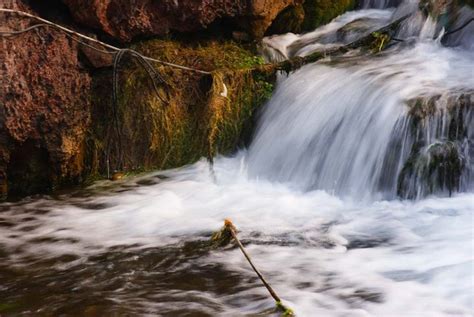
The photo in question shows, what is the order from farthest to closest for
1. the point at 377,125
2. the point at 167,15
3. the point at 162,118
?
the point at 167,15, the point at 162,118, the point at 377,125

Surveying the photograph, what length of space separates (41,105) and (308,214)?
245 centimetres

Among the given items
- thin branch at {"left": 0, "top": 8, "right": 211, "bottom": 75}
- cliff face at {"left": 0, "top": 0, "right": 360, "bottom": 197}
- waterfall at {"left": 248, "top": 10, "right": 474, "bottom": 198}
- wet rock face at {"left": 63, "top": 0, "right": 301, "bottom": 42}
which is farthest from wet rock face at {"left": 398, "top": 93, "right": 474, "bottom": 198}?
wet rock face at {"left": 63, "top": 0, "right": 301, "bottom": 42}

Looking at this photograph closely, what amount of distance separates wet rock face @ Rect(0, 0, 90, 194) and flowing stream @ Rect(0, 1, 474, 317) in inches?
13.2

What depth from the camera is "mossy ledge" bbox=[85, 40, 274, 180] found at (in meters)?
6.20

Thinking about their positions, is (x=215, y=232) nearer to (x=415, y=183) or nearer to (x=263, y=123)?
(x=415, y=183)

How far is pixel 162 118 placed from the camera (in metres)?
6.23

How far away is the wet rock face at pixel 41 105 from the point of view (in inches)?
214

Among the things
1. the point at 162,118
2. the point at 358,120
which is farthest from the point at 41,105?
the point at 358,120

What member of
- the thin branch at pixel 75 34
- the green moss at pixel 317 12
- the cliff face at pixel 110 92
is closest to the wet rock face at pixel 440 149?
the cliff face at pixel 110 92

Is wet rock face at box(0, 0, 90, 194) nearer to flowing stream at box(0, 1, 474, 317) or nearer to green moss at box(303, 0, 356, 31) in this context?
flowing stream at box(0, 1, 474, 317)

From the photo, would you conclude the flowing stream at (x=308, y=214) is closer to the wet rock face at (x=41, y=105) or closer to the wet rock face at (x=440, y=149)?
the wet rock face at (x=440, y=149)

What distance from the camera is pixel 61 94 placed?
18.9ft

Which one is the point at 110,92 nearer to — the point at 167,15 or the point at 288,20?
the point at 167,15

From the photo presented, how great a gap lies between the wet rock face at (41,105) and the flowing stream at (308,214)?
34 centimetres
